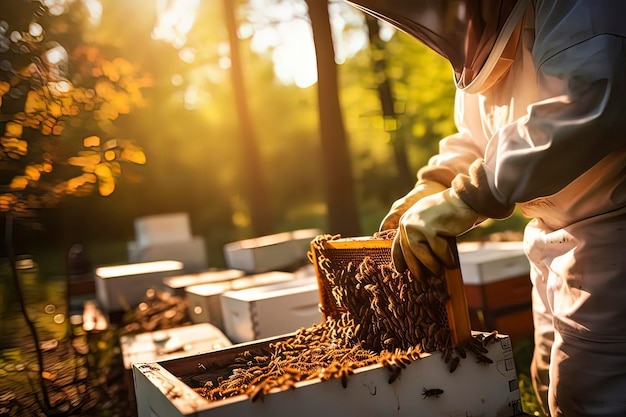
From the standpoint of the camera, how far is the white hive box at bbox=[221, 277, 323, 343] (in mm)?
2480

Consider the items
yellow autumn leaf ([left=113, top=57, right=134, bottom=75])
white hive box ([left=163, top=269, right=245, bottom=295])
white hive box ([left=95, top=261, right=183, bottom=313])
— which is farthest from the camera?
white hive box ([left=95, top=261, right=183, bottom=313])

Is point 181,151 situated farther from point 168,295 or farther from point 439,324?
point 439,324

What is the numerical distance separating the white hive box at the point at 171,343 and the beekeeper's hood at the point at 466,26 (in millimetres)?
1456

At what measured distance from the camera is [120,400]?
2.61 m

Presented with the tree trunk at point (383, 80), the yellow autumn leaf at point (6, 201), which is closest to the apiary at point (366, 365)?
the yellow autumn leaf at point (6, 201)

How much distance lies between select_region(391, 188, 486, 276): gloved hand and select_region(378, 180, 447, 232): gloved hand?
37 centimetres

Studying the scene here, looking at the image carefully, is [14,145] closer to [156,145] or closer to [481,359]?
[481,359]

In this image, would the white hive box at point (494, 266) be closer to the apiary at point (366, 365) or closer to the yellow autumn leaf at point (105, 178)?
the apiary at point (366, 365)

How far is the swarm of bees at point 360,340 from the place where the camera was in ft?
3.90

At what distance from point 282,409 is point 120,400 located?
1.79 metres

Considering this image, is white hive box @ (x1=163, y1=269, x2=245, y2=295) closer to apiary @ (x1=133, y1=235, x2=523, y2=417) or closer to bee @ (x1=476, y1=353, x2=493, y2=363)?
apiary @ (x1=133, y1=235, x2=523, y2=417)

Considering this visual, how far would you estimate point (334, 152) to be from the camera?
6.22 m

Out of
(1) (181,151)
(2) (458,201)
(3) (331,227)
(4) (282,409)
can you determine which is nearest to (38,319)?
(4) (282,409)

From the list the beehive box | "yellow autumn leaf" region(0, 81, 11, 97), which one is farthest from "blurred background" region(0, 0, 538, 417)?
the beehive box
